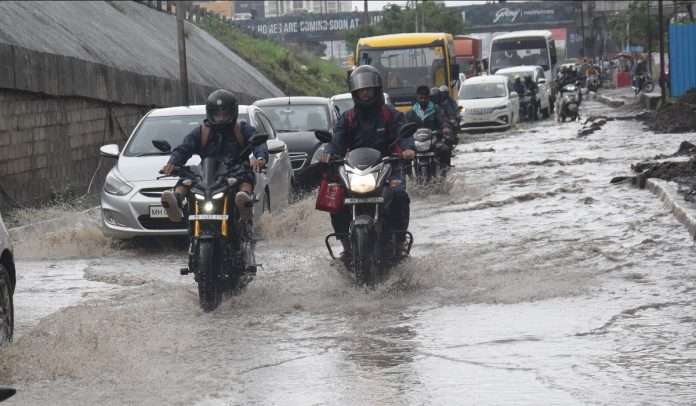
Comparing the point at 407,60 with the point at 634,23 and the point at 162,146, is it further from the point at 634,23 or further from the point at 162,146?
the point at 634,23

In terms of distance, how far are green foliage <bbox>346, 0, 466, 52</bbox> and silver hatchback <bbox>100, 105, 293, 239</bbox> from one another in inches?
2944

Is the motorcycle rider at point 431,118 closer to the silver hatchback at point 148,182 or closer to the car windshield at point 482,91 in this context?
the silver hatchback at point 148,182

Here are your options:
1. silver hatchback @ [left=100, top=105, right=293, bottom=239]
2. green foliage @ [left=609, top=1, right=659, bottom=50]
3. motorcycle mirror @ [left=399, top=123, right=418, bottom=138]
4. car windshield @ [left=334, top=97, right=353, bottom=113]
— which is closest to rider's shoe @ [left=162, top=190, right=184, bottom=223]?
motorcycle mirror @ [left=399, top=123, right=418, bottom=138]

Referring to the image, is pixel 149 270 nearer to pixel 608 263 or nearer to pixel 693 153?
pixel 608 263

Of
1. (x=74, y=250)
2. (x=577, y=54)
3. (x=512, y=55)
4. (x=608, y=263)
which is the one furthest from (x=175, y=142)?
(x=577, y=54)

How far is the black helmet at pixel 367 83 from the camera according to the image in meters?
11.1

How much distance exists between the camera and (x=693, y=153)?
21750mm

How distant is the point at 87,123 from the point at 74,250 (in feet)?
26.8

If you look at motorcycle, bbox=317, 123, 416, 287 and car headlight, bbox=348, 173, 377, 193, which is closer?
motorcycle, bbox=317, 123, 416, 287

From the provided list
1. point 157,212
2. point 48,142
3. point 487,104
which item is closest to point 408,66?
point 487,104

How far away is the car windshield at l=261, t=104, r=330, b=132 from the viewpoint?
72.0ft

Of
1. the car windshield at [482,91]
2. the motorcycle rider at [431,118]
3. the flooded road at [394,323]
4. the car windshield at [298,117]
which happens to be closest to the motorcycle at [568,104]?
the car windshield at [482,91]

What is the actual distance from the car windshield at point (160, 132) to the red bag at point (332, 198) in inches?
197

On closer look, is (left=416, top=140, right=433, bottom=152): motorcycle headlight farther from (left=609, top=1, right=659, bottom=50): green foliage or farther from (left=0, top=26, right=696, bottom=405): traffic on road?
(left=609, top=1, right=659, bottom=50): green foliage
